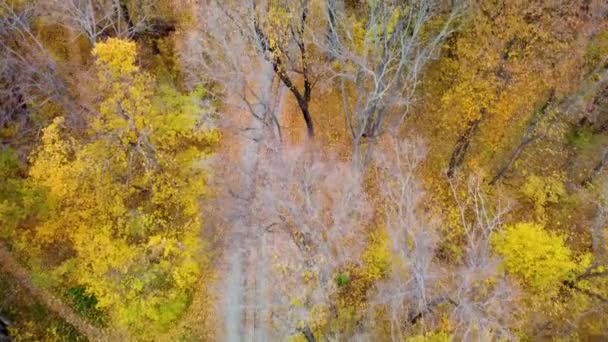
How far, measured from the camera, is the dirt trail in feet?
79.8

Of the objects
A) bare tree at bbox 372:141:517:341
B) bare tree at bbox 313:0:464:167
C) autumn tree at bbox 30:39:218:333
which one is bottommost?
bare tree at bbox 372:141:517:341

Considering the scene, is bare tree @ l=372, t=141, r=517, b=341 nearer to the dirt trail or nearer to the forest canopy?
the forest canopy

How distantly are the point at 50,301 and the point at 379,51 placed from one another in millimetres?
19314

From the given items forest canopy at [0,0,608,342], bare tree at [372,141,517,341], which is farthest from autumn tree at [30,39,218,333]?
bare tree at [372,141,517,341]

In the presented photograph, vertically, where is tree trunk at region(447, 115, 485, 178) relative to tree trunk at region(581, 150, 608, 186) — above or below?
above

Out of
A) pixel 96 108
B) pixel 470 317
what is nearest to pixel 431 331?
pixel 470 317

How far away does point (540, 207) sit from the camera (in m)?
24.6

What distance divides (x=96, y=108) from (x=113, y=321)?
9.89 meters

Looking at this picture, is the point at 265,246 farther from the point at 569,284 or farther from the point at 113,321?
the point at 569,284

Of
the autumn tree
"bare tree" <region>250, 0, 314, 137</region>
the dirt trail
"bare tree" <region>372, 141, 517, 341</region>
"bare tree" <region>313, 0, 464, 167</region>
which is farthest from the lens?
the dirt trail

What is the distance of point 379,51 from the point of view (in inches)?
882

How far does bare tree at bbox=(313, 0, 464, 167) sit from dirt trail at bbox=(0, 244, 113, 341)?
14558 millimetres

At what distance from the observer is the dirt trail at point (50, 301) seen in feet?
79.8

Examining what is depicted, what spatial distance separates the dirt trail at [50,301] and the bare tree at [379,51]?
47.8 feet
